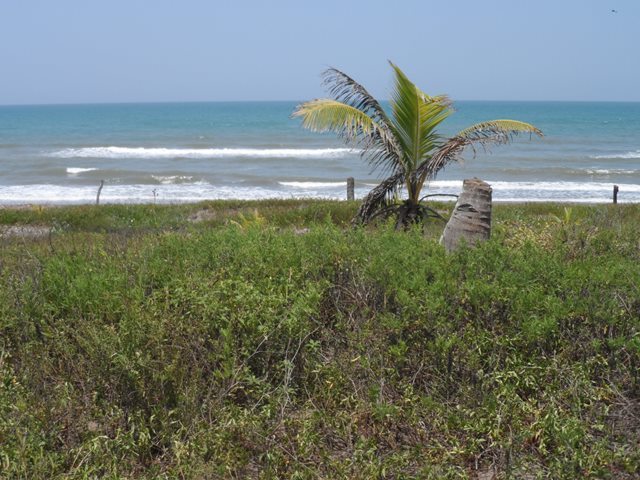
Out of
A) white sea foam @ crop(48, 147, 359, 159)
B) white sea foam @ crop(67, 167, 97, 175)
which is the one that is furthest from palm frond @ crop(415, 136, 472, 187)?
white sea foam @ crop(48, 147, 359, 159)

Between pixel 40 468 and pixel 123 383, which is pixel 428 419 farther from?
pixel 40 468

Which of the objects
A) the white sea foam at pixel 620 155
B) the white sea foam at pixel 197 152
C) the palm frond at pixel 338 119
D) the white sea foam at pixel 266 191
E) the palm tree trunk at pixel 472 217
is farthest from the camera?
the white sea foam at pixel 197 152

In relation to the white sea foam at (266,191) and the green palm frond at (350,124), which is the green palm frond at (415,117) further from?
the white sea foam at (266,191)

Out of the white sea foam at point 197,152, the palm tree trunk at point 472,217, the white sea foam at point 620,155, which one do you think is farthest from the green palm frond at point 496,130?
the white sea foam at point 620,155

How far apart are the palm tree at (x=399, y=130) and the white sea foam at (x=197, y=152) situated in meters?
35.5

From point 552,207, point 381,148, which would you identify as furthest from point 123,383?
point 552,207

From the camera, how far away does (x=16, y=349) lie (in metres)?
5.71

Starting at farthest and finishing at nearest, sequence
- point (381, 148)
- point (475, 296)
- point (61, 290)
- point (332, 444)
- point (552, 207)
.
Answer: point (552, 207)
point (381, 148)
point (61, 290)
point (475, 296)
point (332, 444)

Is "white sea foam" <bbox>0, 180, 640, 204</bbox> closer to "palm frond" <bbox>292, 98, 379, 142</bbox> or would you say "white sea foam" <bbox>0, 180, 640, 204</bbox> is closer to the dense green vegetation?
"palm frond" <bbox>292, 98, 379, 142</bbox>

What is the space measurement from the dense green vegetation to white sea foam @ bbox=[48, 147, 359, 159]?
41430mm

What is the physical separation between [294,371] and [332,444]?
0.80m

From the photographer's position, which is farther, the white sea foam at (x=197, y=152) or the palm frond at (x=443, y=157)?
the white sea foam at (x=197, y=152)

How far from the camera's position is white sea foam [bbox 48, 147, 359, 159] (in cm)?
4825

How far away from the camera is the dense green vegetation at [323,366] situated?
180 inches
